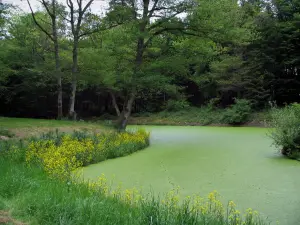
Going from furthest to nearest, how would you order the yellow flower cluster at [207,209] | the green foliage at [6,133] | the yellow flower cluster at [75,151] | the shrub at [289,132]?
the green foliage at [6,133], the shrub at [289,132], the yellow flower cluster at [75,151], the yellow flower cluster at [207,209]

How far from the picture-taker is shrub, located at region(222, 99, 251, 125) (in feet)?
71.3

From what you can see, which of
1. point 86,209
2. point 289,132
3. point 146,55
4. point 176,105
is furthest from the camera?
point 176,105

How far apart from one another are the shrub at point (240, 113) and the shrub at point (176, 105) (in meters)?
5.26

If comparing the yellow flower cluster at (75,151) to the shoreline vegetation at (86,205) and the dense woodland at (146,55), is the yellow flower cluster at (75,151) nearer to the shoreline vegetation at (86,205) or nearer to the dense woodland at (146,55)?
the shoreline vegetation at (86,205)

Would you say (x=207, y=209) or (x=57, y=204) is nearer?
(x=57, y=204)

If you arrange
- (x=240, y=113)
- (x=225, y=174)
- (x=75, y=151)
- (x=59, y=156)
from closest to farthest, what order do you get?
(x=225, y=174)
(x=59, y=156)
(x=75, y=151)
(x=240, y=113)

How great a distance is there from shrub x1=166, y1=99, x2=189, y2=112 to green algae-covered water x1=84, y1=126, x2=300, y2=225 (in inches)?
648

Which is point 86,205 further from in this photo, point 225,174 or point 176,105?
point 176,105

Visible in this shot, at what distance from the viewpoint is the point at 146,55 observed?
15328 millimetres

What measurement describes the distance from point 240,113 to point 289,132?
1333cm

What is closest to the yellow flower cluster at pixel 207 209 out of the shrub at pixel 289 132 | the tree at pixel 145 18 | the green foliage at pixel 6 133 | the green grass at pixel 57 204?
the green grass at pixel 57 204

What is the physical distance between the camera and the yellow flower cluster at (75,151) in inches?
248

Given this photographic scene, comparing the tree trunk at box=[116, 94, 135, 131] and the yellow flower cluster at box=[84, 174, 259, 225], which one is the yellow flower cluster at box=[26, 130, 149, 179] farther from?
Answer: the tree trunk at box=[116, 94, 135, 131]

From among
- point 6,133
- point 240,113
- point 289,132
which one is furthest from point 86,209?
point 240,113
